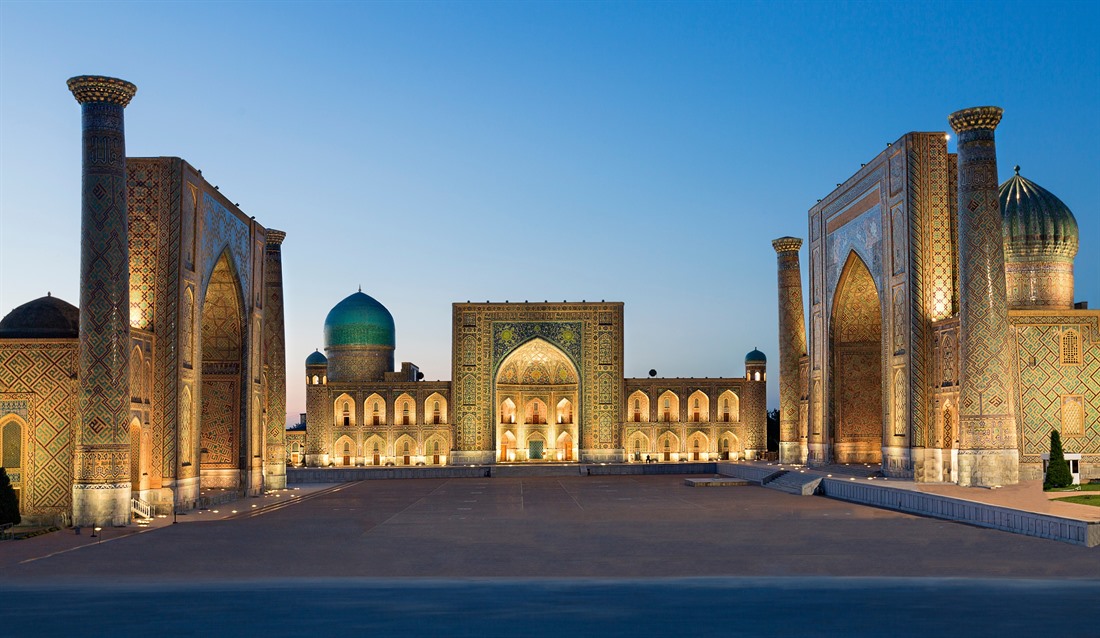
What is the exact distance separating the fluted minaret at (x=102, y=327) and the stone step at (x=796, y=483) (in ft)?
43.8

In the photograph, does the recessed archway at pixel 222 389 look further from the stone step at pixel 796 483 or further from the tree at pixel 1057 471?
the tree at pixel 1057 471

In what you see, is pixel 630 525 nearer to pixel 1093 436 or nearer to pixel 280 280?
pixel 1093 436

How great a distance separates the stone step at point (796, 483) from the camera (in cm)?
2230

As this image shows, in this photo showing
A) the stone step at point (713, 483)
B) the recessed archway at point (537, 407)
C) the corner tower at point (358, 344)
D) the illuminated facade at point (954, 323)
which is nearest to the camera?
the illuminated facade at point (954, 323)

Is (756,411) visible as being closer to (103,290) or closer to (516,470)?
(516,470)

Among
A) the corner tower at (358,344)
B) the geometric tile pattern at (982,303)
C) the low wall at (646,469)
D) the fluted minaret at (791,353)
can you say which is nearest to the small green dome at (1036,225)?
the geometric tile pattern at (982,303)

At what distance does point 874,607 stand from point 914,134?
15.3 metres

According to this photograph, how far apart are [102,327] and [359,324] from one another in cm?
2441

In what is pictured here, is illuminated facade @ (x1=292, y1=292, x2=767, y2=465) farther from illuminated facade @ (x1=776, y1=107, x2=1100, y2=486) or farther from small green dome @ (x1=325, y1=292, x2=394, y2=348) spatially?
illuminated facade @ (x1=776, y1=107, x2=1100, y2=486)

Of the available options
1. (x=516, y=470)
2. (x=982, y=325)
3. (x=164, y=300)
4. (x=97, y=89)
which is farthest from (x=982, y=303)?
(x=516, y=470)

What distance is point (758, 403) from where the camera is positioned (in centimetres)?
3709

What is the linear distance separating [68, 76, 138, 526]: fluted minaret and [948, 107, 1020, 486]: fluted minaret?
1333 cm

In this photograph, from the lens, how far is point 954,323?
771 inches

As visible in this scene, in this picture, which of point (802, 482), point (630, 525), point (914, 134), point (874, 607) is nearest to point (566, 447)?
point (802, 482)
